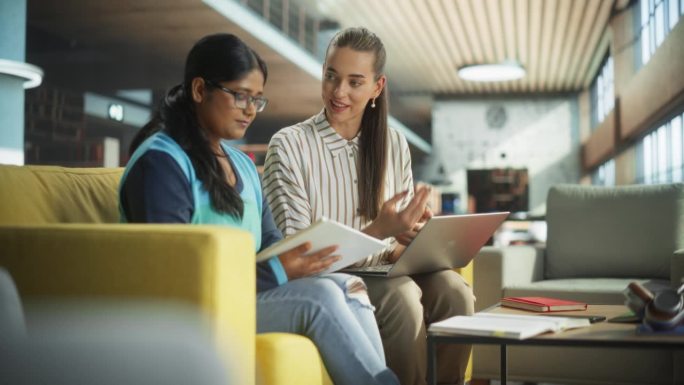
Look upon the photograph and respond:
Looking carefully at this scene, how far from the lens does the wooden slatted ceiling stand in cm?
914

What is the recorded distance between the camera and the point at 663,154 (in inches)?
297

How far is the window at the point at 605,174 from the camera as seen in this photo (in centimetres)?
1166

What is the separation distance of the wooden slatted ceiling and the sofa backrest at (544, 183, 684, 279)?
5819 millimetres

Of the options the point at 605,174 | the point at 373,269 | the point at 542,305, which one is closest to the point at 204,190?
the point at 373,269

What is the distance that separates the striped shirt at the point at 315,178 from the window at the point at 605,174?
969cm

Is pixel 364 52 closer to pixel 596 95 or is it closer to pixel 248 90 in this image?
pixel 248 90

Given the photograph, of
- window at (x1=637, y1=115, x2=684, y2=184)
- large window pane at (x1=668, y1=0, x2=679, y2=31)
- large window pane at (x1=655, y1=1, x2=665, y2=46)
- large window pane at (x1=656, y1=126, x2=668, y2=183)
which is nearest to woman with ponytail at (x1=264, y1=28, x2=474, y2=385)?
large window pane at (x1=668, y1=0, x2=679, y2=31)

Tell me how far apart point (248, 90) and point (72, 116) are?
29.8 ft

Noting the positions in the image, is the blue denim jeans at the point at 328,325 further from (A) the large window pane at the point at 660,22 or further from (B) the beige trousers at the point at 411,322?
(A) the large window pane at the point at 660,22

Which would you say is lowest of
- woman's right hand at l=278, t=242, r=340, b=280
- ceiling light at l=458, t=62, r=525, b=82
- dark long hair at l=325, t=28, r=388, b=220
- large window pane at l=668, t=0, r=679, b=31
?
woman's right hand at l=278, t=242, r=340, b=280

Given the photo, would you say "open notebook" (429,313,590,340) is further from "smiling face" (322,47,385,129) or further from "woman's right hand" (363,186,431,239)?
"smiling face" (322,47,385,129)

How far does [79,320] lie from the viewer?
132 centimetres

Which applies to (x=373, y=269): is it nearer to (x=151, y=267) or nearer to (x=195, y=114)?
(x=195, y=114)

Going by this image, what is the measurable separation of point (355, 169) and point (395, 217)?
17.0 inches
